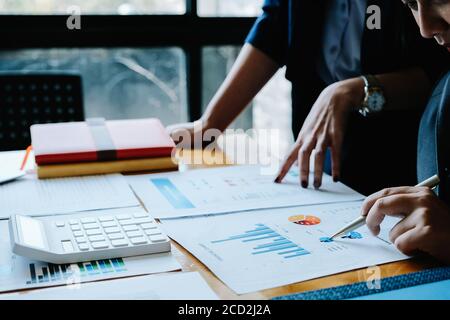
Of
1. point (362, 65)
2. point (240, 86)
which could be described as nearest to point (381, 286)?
point (362, 65)

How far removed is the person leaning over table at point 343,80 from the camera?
3.95 ft

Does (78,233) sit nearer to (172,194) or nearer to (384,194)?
(172,194)

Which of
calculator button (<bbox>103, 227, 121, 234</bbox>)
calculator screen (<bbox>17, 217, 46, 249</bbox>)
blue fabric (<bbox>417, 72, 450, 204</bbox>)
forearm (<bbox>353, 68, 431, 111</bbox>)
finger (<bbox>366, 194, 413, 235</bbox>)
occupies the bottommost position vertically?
calculator button (<bbox>103, 227, 121, 234</bbox>)

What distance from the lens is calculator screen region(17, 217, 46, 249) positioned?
2.61 ft

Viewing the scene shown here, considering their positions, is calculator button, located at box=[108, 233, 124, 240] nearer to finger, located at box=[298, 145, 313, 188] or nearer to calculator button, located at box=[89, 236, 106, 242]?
calculator button, located at box=[89, 236, 106, 242]

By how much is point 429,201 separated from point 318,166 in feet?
1.15

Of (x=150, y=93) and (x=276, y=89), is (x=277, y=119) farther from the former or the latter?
(x=150, y=93)

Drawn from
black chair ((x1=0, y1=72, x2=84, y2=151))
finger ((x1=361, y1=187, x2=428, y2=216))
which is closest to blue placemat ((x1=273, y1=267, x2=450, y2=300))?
finger ((x1=361, y1=187, x2=428, y2=216))

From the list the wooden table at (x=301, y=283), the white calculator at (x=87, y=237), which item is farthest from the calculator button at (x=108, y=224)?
the wooden table at (x=301, y=283)

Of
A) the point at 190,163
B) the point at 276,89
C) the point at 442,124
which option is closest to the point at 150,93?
the point at 276,89

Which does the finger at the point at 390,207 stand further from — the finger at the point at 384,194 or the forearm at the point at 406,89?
the forearm at the point at 406,89

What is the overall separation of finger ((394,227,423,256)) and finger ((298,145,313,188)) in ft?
1.16

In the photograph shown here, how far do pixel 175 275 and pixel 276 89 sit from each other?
2.42 m

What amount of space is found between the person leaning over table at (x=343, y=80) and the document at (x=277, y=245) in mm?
214
